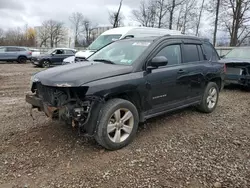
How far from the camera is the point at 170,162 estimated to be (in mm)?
3244

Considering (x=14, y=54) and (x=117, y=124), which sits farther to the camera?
(x=14, y=54)

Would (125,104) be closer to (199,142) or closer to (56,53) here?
(199,142)

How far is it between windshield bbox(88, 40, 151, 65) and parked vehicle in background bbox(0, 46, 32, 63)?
19.4 m

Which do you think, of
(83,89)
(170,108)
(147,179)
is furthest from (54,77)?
(170,108)

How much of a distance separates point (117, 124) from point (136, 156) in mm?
540

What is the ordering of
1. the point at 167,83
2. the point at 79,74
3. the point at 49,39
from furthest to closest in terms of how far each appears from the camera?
the point at 49,39 < the point at 167,83 < the point at 79,74

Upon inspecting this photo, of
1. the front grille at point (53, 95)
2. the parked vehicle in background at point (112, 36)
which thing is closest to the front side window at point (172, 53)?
the front grille at point (53, 95)

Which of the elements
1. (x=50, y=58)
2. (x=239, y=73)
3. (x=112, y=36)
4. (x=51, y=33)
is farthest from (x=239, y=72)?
(x=51, y=33)

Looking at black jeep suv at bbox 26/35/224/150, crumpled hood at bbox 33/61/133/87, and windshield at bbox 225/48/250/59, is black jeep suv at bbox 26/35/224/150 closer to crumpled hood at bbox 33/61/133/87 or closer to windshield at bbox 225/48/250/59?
crumpled hood at bbox 33/61/133/87

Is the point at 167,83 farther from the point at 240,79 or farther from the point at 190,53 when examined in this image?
the point at 240,79

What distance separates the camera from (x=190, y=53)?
4887mm

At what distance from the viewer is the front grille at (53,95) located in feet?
10.8

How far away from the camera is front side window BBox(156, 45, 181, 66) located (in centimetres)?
428

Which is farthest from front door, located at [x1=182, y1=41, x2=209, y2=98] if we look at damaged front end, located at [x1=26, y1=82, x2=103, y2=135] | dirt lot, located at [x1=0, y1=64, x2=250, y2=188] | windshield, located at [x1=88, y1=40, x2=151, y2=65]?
damaged front end, located at [x1=26, y1=82, x2=103, y2=135]
